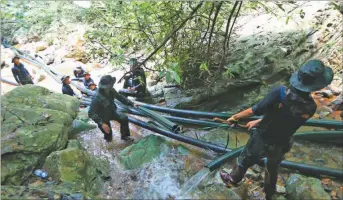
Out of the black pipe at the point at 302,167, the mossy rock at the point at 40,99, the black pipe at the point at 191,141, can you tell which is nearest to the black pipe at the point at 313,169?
the black pipe at the point at 302,167

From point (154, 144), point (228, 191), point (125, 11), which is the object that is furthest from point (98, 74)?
point (228, 191)

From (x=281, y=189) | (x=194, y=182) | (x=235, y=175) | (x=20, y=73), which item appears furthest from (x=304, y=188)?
(x=20, y=73)

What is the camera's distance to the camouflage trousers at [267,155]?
3666 millimetres

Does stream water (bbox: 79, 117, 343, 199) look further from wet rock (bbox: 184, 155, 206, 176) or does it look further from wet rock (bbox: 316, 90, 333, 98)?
wet rock (bbox: 316, 90, 333, 98)

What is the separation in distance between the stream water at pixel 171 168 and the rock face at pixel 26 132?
0.93m

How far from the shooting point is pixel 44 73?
1205 centimetres

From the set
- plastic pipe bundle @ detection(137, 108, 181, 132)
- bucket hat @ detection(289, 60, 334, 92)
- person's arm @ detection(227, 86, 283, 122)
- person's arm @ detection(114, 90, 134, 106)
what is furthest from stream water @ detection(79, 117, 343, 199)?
bucket hat @ detection(289, 60, 334, 92)

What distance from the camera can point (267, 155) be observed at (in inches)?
147

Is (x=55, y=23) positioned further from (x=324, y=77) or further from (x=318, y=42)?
(x=324, y=77)

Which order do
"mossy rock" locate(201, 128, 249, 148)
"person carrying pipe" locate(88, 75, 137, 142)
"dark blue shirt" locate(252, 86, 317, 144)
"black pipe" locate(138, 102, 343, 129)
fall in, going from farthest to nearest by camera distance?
"mossy rock" locate(201, 128, 249, 148), "person carrying pipe" locate(88, 75, 137, 142), "black pipe" locate(138, 102, 343, 129), "dark blue shirt" locate(252, 86, 317, 144)

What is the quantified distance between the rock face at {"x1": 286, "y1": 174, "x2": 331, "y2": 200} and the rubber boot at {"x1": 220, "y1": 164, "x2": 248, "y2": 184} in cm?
74

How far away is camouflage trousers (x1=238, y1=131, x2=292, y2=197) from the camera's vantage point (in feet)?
12.0

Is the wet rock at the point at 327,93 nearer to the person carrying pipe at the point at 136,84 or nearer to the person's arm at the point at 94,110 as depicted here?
the person carrying pipe at the point at 136,84

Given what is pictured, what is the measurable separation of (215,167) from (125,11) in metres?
3.58
